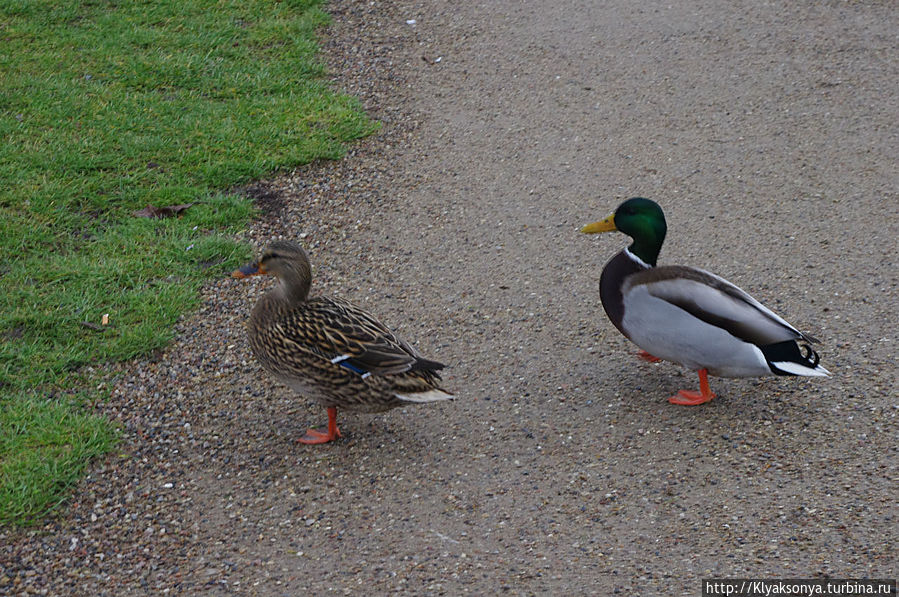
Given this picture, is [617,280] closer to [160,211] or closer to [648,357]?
[648,357]

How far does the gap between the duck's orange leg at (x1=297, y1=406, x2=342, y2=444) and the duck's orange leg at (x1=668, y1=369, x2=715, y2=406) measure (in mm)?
1591

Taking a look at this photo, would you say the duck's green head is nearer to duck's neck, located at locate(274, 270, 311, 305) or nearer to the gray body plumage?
the gray body plumage

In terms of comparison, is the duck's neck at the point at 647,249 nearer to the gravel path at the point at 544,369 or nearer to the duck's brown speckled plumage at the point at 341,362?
the gravel path at the point at 544,369

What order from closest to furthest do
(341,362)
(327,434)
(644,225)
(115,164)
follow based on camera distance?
(341,362), (327,434), (644,225), (115,164)

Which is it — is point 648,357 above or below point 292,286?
below

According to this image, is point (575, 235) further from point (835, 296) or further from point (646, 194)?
point (835, 296)

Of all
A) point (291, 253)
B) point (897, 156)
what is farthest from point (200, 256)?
point (897, 156)

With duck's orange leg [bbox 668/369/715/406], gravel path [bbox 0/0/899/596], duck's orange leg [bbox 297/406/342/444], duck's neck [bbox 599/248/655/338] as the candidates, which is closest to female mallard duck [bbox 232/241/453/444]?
duck's orange leg [bbox 297/406/342/444]

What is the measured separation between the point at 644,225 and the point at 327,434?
5.97ft

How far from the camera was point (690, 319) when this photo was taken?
15.4 feet

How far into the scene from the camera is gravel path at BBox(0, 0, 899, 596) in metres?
4.07

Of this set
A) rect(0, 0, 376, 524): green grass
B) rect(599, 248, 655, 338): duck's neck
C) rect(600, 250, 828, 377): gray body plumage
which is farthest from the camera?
rect(0, 0, 376, 524): green grass

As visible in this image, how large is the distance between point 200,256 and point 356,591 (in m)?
2.97

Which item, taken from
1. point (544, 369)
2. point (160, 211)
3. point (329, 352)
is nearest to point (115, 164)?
point (160, 211)
